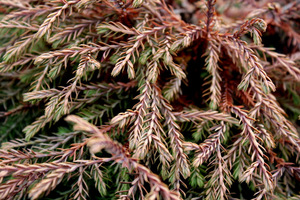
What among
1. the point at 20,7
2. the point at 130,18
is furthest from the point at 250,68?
the point at 20,7

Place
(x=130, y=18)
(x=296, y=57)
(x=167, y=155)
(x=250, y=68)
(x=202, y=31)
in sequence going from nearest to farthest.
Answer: (x=167, y=155), (x=250, y=68), (x=202, y=31), (x=130, y=18), (x=296, y=57)

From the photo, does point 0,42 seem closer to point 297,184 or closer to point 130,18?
point 130,18

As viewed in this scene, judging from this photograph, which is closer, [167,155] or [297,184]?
[167,155]

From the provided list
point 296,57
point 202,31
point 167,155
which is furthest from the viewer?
point 296,57

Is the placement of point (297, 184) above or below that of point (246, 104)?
below

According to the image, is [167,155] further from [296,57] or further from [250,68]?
[296,57]

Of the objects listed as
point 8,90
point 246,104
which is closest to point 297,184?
point 246,104

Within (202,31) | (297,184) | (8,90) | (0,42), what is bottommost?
(297,184)
